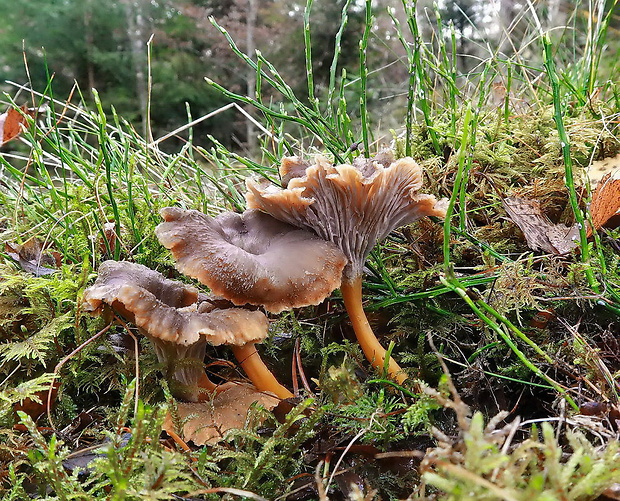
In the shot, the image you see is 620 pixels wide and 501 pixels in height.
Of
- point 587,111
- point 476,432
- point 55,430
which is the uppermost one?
point 587,111

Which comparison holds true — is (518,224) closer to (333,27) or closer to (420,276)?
(420,276)

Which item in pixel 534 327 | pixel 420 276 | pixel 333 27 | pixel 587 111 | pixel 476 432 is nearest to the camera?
pixel 476 432

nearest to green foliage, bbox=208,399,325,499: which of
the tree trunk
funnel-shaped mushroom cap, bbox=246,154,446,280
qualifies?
funnel-shaped mushroom cap, bbox=246,154,446,280

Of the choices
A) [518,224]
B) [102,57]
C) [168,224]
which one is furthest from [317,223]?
[102,57]

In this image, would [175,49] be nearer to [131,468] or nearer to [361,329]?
[361,329]

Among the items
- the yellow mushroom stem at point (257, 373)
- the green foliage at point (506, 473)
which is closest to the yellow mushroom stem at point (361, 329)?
the yellow mushroom stem at point (257, 373)

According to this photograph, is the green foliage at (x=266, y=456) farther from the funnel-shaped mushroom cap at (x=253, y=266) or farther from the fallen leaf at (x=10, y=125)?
the fallen leaf at (x=10, y=125)
